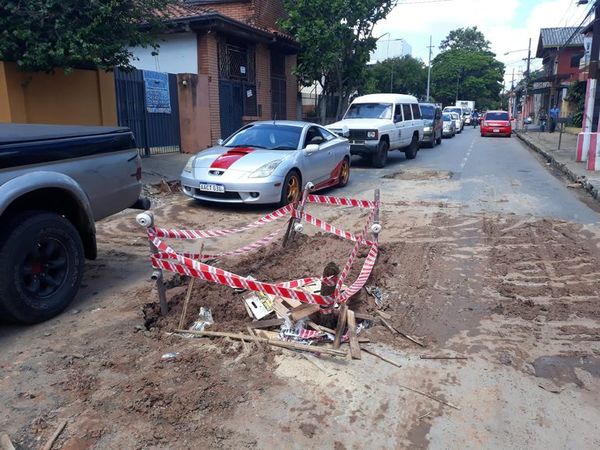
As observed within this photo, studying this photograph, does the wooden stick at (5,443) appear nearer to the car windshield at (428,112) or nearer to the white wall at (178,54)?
the white wall at (178,54)

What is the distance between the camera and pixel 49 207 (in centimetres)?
475

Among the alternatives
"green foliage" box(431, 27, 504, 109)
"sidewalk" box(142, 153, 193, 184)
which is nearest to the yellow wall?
"sidewalk" box(142, 153, 193, 184)

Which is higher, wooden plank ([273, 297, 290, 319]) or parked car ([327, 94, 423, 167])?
parked car ([327, 94, 423, 167])

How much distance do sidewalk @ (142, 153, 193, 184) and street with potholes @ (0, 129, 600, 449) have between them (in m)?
5.21

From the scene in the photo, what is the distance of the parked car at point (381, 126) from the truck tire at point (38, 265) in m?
10.7

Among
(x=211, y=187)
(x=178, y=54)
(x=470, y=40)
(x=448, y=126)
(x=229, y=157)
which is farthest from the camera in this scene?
(x=470, y=40)

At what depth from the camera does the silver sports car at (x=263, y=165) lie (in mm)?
8688

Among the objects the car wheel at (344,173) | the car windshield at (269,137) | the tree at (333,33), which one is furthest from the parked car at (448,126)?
the car windshield at (269,137)

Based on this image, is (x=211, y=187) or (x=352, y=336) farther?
(x=211, y=187)

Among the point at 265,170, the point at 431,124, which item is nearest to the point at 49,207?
the point at 265,170

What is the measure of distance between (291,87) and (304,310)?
20988 millimetres

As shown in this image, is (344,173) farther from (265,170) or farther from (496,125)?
(496,125)

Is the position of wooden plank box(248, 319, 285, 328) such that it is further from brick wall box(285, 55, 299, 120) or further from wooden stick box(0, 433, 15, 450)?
brick wall box(285, 55, 299, 120)

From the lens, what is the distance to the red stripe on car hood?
29.1 ft
